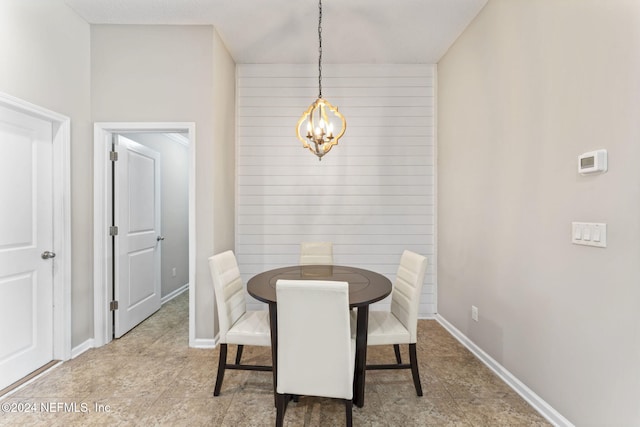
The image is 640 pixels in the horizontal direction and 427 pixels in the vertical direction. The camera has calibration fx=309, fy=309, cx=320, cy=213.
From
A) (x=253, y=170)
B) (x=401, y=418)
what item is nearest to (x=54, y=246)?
(x=253, y=170)

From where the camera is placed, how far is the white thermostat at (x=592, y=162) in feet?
4.96

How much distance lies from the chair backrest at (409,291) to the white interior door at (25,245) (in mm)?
2767

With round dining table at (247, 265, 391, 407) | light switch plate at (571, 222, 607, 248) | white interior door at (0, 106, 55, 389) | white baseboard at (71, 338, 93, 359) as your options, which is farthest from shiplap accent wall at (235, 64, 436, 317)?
light switch plate at (571, 222, 607, 248)

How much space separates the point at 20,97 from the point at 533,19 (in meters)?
3.54

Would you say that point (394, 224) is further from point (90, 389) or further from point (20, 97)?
point (20, 97)

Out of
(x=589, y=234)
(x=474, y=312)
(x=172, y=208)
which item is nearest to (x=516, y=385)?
(x=474, y=312)

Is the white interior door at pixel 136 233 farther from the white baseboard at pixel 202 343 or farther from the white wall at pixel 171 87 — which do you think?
the white baseboard at pixel 202 343

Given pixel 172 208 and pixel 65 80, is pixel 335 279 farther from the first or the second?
pixel 172 208

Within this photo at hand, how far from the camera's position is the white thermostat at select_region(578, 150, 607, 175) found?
4.96 feet

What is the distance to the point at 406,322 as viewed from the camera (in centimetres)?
210

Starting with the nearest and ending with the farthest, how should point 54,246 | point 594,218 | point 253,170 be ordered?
point 594,218
point 54,246
point 253,170

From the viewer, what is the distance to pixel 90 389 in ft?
7.11

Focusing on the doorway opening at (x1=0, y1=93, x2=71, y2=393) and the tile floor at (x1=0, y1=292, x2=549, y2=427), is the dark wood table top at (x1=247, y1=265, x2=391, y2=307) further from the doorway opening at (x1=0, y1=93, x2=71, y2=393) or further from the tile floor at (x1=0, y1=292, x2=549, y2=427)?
the doorway opening at (x1=0, y1=93, x2=71, y2=393)

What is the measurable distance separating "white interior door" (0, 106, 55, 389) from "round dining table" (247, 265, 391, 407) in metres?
1.73
